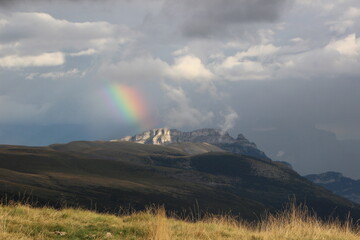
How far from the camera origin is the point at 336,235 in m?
15.5

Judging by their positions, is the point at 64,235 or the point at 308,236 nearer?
the point at 64,235

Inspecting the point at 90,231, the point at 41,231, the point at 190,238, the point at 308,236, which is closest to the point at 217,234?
the point at 190,238

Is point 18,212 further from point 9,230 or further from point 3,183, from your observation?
point 3,183

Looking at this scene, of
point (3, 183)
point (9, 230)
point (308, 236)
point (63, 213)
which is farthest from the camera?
point (3, 183)

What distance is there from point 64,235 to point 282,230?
7.60 m

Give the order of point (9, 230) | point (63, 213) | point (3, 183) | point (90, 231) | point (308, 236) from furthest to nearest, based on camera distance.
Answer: point (3, 183) → point (63, 213) → point (308, 236) → point (90, 231) → point (9, 230)

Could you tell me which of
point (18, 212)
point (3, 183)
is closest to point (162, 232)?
point (18, 212)

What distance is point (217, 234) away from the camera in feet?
47.1

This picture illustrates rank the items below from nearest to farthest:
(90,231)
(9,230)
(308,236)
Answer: (9,230)
(90,231)
(308,236)

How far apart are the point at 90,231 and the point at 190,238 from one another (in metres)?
3.24

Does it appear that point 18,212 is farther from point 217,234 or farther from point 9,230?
point 217,234

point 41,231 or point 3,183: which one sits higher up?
point 41,231

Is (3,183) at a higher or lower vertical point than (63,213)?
lower

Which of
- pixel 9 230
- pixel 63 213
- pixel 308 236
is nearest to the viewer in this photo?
pixel 9 230
